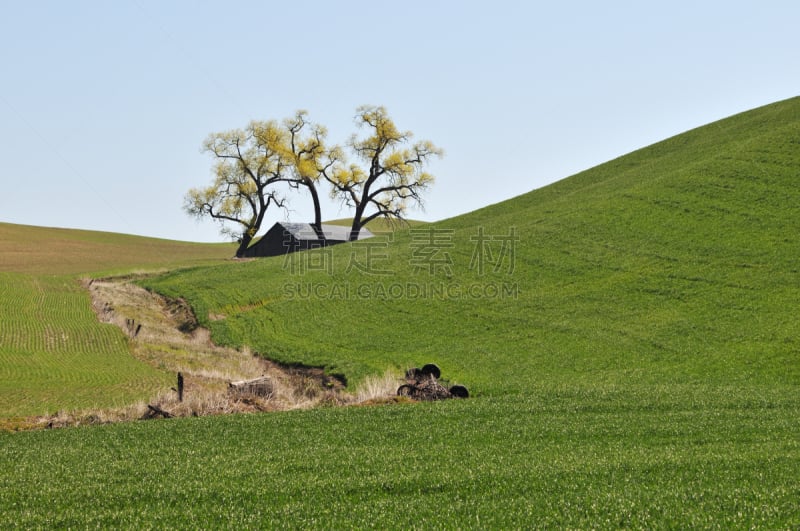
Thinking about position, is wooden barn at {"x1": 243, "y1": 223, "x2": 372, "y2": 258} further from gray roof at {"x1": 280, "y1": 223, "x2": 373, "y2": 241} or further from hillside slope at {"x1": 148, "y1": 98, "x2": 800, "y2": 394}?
hillside slope at {"x1": 148, "y1": 98, "x2": 800, "y2": 394}

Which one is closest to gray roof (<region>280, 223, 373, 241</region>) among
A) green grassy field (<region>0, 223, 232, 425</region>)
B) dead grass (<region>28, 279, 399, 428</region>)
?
green grassy field (<region>0, 223, 232, 425</region>)

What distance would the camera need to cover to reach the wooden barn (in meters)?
84.9

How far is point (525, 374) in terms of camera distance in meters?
27.7

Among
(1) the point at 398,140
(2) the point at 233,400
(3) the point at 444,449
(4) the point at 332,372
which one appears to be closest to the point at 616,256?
(4) the point at 332,372

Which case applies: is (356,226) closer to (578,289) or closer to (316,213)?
(316,213)

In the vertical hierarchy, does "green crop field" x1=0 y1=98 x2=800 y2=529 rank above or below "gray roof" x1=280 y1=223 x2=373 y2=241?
below

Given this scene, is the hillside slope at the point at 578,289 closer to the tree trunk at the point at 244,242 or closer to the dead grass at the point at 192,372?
the dead grass at the point at 192,372

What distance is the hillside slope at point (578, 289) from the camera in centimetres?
2919

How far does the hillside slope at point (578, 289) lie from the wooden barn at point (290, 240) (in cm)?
2262

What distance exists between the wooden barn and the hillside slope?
22.6 m

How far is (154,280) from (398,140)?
1665 inches

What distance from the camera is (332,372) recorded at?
3036 cm

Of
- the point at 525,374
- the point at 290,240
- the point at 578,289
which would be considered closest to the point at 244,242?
the point at 290,240

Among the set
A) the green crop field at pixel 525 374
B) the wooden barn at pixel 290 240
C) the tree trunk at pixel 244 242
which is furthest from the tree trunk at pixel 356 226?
the green crop field at pixel 525 374
